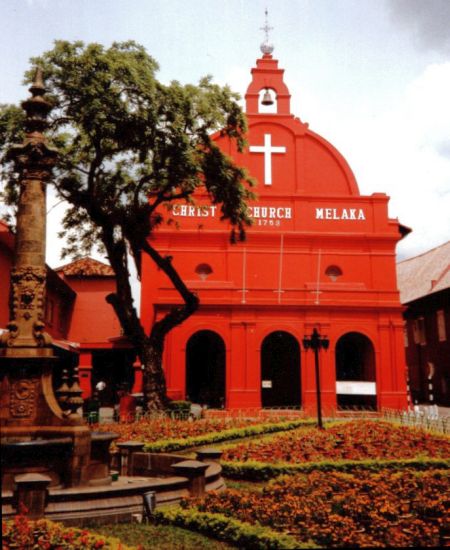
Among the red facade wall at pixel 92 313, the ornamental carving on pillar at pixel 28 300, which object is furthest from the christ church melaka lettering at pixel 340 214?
the ornamental carving on pillar at pixel 28 300

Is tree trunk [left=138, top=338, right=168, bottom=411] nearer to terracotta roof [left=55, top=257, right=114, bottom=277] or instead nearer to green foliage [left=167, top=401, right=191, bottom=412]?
green foliage [left=167, top=401, right=191, bottom=412]

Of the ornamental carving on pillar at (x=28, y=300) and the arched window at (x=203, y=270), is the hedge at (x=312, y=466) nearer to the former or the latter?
the ornamental carving on pillar at (x=28, y=300)

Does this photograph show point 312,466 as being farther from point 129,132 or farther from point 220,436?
point 129,132

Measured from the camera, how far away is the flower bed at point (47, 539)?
211 inches

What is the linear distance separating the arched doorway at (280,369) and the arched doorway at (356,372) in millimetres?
2150

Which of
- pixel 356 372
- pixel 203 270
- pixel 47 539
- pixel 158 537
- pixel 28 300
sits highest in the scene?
pixel 203 270

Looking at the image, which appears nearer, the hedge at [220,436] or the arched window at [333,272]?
the hedge at [220,436]

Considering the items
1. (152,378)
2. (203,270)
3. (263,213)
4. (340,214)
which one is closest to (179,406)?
(152,378)

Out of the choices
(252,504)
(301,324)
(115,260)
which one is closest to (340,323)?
(301,324)

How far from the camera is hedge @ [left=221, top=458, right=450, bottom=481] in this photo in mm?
10508

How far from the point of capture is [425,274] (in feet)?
125

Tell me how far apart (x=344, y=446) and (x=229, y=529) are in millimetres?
7110

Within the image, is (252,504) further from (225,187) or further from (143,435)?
(225,187)

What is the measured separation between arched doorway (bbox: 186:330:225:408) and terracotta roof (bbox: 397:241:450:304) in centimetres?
1378
